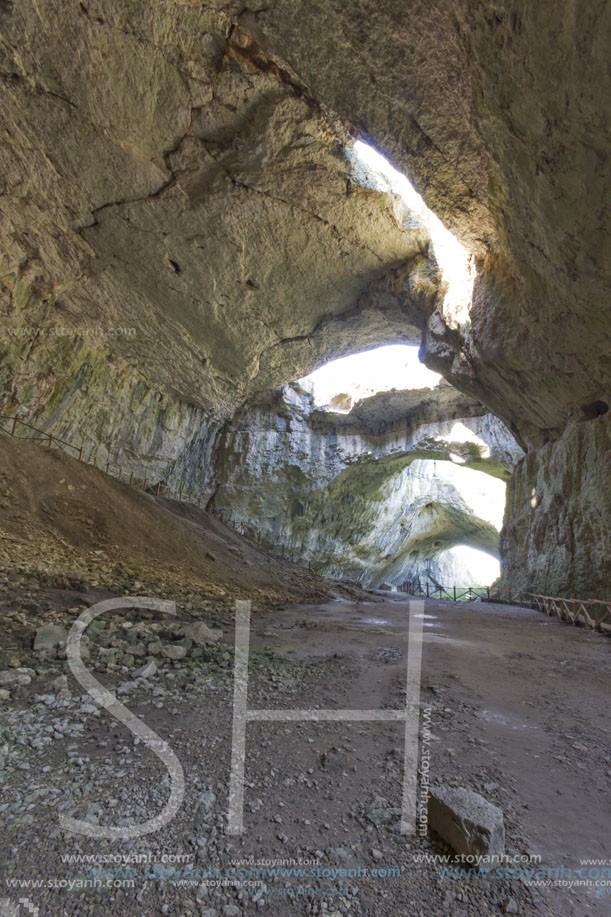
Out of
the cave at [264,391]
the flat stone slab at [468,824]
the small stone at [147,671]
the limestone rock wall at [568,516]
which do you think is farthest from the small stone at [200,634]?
the limestone rock wall at [568,516]

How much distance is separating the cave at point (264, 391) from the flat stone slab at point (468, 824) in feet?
0.05

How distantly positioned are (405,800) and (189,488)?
1954 cm

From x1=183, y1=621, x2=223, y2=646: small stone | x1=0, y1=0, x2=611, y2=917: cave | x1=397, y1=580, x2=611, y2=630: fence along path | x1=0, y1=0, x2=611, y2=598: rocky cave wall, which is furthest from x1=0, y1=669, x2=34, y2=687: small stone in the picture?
x1=397, y1=580, x2=611, y2=630: fence along path

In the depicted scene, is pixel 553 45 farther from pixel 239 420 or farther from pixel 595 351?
pixel 239 420

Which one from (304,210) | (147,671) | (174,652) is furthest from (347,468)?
(147,671)

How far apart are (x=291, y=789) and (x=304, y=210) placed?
40.6ft

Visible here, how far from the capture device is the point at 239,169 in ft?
32.8

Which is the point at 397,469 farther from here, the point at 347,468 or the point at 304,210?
the point at 304,210

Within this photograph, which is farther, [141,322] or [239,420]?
[239,420]

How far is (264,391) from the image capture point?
69.6 ft

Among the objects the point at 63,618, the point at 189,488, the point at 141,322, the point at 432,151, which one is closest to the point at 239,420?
the point at 189,488

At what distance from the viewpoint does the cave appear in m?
1.98

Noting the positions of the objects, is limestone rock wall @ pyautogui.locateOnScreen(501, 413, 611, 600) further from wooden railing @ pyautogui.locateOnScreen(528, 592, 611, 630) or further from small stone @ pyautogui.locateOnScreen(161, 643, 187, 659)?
small stone @ pyautogui.locateOnScreen(161, 643, 187, 659)

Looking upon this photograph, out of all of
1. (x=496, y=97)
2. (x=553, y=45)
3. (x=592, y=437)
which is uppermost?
(x=496, y=97)
